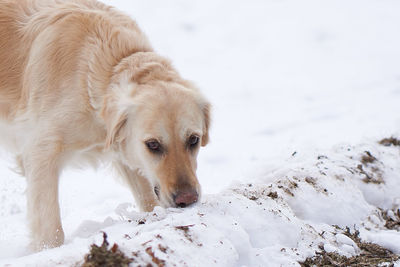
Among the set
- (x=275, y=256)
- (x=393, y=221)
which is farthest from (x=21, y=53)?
(x=393, y=221)

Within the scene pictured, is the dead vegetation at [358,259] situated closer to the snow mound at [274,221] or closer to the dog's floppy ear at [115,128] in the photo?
the snow mound at [274,221]

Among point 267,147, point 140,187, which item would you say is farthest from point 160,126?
point 267,147

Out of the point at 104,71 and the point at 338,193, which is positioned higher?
the point at 104,71

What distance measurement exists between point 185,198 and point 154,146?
0.46 m

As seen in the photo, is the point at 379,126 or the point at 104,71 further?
the point at 379,126

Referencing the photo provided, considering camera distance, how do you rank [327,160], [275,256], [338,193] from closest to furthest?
[275,256], [338,193], [327,160]

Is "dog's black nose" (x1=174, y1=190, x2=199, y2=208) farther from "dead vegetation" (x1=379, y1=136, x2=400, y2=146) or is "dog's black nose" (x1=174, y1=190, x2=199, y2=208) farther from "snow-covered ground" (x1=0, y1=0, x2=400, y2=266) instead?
"dead vegetation" (x1=379, y1=136, x2=400, y2=146)

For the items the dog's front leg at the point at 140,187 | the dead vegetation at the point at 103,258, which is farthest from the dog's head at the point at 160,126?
the dead vegetation at the point at 103,258

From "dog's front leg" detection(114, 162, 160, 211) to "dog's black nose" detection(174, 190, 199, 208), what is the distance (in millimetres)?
1128

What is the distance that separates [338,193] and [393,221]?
1.57ft

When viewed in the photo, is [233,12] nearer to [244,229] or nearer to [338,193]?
[338,193]

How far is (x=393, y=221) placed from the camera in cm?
420

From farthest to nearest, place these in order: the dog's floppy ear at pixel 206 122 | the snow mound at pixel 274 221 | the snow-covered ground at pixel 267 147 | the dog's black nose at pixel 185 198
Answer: the dog's floppy ear at pixel 206 122 → the dog's black nose at pixel 185 198 → the snow-covered ground at pixel 267 147 → the snow mound at pixel 274 221

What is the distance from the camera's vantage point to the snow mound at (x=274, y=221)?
260 cm
